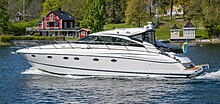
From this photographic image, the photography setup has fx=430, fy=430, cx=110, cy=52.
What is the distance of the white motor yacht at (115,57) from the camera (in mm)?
28438

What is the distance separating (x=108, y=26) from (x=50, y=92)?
79.3 m

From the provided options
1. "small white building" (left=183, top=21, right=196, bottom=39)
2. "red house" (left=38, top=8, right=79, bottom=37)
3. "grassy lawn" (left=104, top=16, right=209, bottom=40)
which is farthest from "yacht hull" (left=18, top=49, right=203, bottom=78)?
"red house" (left=38, top=8, right=79, bottom=37)

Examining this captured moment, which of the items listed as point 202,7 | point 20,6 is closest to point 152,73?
point 202,7

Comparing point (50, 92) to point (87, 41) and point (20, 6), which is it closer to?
point (87, 41)

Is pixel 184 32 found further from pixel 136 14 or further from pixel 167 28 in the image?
pixel 136 14

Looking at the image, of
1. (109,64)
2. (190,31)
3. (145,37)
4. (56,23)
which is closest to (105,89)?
(109,64)

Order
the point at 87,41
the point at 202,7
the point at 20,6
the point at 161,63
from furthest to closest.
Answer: the point at 20,6 → the point at 202,7 → the point at 87,41 → the point at 161,63

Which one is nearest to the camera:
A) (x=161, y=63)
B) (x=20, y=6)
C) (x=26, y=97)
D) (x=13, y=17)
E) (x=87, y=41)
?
(x=26, y=97)

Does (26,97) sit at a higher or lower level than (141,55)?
lower

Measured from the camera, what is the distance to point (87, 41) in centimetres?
3031

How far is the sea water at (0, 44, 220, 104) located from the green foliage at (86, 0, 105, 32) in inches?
2177

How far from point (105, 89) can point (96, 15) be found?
202ft

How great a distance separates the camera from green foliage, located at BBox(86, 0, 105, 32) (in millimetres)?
85812

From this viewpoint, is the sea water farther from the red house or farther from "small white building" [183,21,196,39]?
the red house
